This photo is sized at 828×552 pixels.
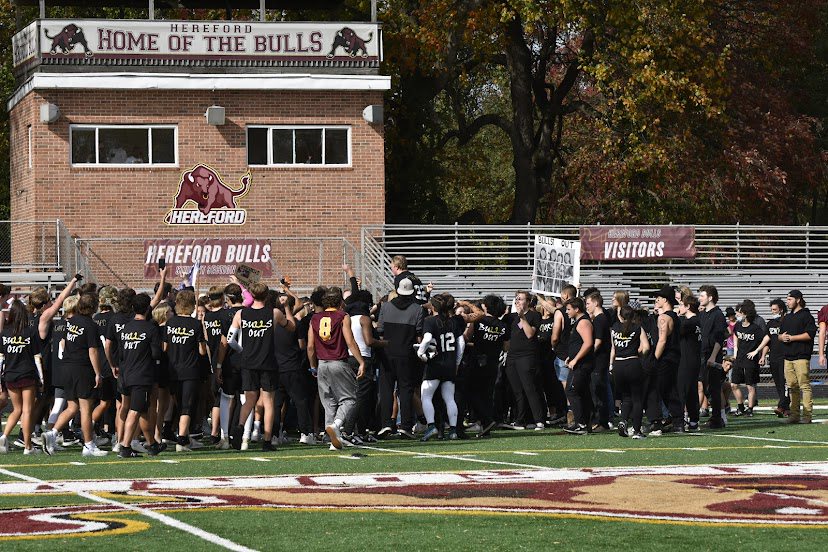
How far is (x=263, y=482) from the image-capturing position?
12836 millimetres

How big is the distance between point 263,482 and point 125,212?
64.9 ft

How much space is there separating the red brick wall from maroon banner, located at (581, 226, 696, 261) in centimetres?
521

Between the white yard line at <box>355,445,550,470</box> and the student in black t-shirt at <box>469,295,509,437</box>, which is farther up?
the student in black t-shirt at <box>469,295,509,437</box>

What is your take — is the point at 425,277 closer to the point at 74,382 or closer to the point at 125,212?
the point at 125,212

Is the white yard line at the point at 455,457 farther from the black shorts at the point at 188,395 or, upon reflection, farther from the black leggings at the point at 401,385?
the black shorts at the point at 188,395

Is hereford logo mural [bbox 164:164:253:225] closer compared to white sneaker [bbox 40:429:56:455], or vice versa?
white sneaker [bbox 40:429:56:455]

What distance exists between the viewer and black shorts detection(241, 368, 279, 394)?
16328 millimetres

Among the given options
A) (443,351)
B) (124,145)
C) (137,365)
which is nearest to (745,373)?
(443,351)

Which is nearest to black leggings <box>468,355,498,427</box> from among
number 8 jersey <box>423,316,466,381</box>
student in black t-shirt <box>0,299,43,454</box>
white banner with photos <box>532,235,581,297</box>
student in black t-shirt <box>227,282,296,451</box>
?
number 8 jersey <box>423,316,466,381</box>

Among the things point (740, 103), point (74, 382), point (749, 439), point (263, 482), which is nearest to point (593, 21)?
point (740, 103)

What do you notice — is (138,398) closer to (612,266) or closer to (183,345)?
(183,345)

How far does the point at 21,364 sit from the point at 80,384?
2.57ft

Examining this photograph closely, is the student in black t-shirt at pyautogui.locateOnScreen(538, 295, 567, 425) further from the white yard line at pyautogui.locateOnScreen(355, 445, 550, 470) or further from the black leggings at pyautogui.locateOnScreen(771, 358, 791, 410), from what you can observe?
the white yard line at pyautogui.locateOnScreen(355, 445, 550, 470)

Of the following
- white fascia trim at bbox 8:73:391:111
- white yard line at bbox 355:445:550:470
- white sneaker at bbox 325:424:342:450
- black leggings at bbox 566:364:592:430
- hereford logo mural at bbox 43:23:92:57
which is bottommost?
white yard line at bbox 355:445:550:470
